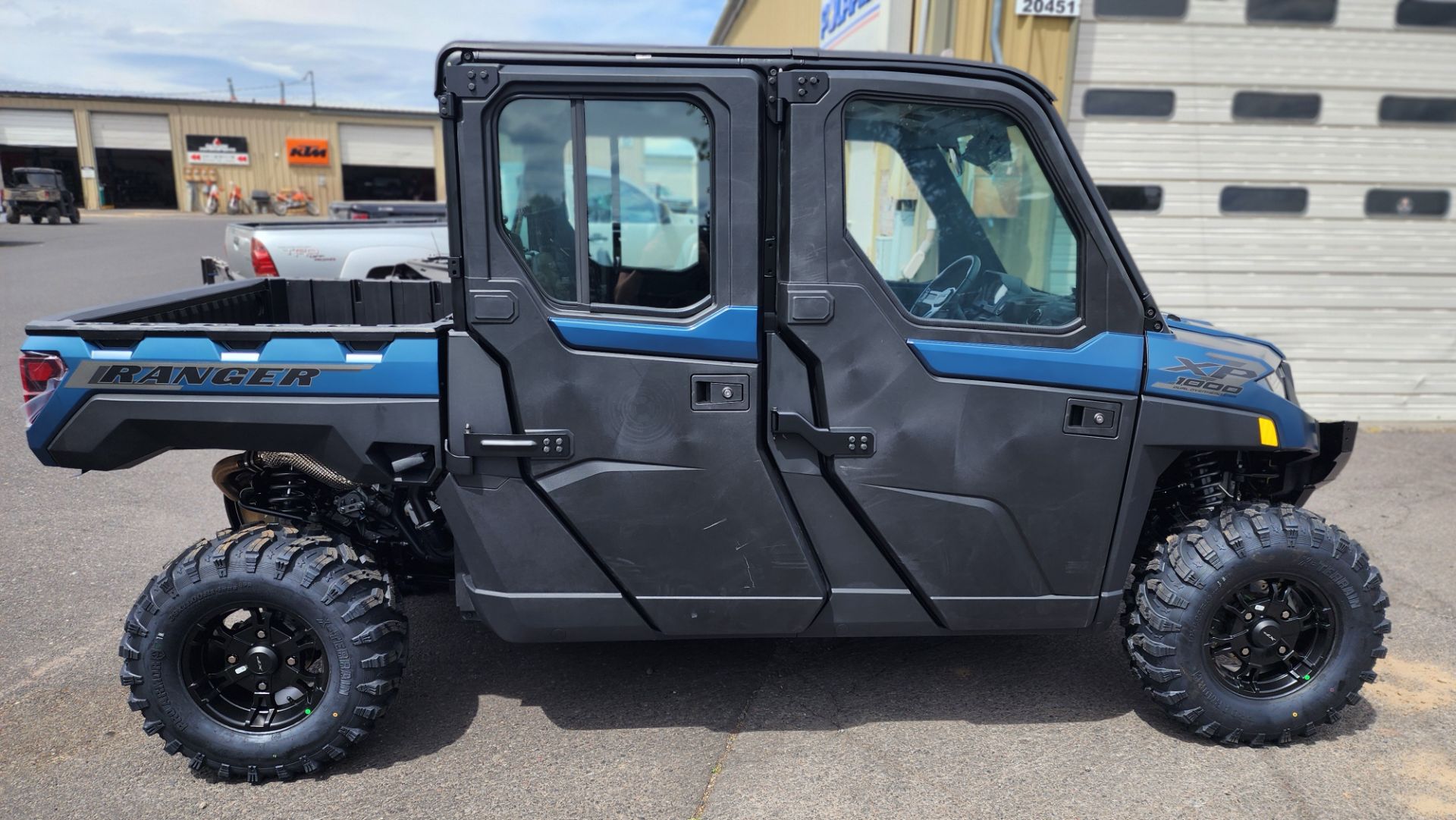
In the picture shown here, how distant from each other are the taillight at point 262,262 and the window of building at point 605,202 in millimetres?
6922

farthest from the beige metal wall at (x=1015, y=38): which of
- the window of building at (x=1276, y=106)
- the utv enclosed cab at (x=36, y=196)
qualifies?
the utv enclosed cab at (x=36, y=196)

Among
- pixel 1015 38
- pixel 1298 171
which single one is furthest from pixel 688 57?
pixel 1298 171

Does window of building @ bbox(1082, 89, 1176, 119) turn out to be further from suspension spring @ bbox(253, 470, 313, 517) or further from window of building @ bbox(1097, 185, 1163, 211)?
suspension spring @ bbox(253, 470, 313, 517)

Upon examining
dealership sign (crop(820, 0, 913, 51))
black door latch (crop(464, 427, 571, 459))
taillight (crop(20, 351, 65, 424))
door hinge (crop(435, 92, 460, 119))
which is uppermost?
dealership sign (crop(820, 0, 913, 51))

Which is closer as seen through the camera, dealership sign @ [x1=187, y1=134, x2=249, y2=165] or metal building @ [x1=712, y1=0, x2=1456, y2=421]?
metal building @ [x1=712, y1=0, x2=1456, y2=421]

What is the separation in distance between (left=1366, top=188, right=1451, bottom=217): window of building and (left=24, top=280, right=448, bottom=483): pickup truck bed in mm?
7857

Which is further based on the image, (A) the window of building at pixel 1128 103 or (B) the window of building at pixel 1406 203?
(B) the window of building at pixel 1406 203

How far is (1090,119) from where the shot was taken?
24.6 ft

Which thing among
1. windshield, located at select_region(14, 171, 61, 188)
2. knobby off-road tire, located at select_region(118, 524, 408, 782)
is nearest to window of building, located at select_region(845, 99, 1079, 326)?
knobby off-road tire, located at select_region(118, 524, 408, 782)

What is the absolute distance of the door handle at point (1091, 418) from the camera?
10.3 ft

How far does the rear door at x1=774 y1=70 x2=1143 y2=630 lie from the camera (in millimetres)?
3023

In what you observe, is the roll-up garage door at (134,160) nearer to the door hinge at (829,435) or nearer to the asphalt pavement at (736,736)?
the asphalt pavement at (736,736)

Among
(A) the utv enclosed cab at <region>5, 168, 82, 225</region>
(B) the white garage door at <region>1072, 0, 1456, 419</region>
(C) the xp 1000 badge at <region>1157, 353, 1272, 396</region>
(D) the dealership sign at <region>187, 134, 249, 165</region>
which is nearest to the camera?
(C) the xp 1000 badge at <region>1157, 353, 1272, 396</region>

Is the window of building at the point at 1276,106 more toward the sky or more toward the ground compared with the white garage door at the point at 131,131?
more toward the ground
